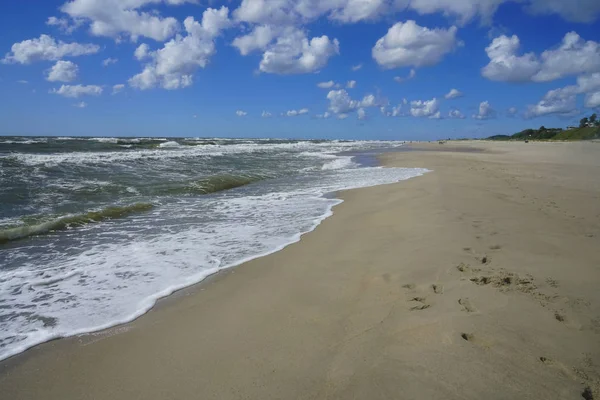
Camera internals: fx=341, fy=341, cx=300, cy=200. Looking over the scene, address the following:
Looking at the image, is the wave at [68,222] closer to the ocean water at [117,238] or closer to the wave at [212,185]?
the ocean water at [117,238]

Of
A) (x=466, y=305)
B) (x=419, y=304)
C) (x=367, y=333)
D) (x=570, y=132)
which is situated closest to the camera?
(x=367, y=333)

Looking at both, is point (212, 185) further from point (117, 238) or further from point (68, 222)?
point (117, 238)

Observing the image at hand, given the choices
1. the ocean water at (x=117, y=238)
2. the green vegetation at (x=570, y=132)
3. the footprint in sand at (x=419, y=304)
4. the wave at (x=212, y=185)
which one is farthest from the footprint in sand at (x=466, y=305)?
the green vegetation at (x=570, y=132)

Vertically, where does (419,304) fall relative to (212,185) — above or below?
below

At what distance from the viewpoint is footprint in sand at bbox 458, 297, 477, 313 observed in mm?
3059

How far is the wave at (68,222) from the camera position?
21.3ft

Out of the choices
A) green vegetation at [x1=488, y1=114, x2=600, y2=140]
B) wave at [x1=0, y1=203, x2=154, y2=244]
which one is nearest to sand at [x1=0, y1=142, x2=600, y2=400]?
wave at [x1=0, y1=203, x2=154, y2=244]

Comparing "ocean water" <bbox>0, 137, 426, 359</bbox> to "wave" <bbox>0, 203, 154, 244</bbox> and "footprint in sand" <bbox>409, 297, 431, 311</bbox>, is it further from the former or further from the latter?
"footprint in sand" <bbox>409, 297, 431, 311</bbox>

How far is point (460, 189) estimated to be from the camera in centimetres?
988

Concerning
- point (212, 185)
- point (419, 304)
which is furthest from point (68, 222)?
point (419, 304)

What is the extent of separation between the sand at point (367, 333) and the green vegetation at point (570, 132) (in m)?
90.0

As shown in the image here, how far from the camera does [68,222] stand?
7.39 meters

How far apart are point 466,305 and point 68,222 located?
25.7 ft

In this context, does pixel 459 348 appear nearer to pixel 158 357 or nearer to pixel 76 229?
pixel 158 357
